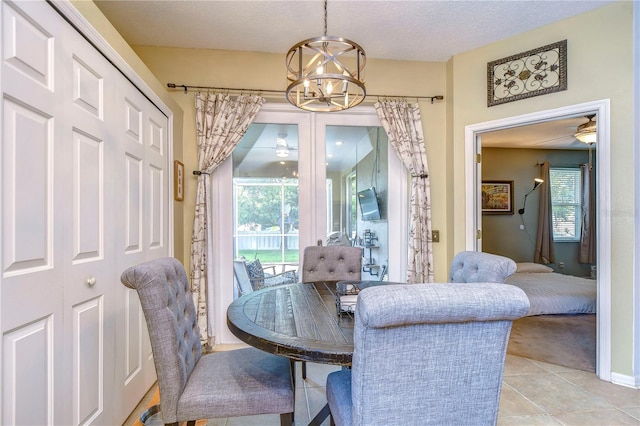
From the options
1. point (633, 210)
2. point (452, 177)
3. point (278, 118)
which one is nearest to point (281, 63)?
point (278, 118)

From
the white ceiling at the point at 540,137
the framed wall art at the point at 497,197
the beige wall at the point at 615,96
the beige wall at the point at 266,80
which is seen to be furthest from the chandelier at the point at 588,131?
the framed wall art at the point at 497,197

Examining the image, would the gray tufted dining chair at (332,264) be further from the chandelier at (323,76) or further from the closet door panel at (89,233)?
the closet door panel at (89,233)

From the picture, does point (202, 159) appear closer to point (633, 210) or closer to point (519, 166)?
point (633, 210)

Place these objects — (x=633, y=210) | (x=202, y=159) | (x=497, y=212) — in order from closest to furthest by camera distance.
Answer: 1. (x=633, y=210)
2. (x=202, y=159)
3. (x=497, y=212)

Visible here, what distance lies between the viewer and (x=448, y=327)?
0.88 metres

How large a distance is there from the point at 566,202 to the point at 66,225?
757 centimetres

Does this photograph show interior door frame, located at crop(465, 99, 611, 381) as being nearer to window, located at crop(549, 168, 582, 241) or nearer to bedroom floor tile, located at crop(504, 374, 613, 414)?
bedroom floor tile, located at crop(504, 374, 613, 414)

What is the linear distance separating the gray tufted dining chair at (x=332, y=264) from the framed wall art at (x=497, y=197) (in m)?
4.51

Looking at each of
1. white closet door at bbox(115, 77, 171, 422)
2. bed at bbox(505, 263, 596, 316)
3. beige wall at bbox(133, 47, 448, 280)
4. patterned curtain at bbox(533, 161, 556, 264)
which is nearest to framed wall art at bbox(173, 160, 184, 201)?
beige wall at bbox(133, 47, 448, 280)

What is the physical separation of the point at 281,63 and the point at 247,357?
264 centimetres

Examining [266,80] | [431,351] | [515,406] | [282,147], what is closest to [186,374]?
[431,351]

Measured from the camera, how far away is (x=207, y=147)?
9.47 ft

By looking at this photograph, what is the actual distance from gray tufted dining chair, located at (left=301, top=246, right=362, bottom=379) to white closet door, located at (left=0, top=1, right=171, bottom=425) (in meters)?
1.22

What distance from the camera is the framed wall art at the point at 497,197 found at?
235 inches
